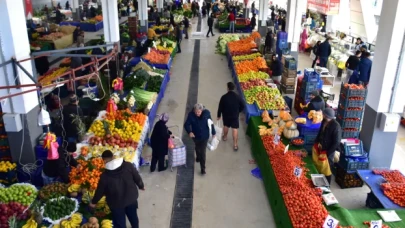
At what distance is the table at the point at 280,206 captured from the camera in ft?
16.6

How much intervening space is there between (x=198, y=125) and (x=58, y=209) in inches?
116

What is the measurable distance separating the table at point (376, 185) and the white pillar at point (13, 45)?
6.22 meters

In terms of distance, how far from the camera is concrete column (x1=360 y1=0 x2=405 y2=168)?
6.29 metres

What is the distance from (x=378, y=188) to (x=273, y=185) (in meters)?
1.72

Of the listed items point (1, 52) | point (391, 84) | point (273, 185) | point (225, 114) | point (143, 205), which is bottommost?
point (143, 205)

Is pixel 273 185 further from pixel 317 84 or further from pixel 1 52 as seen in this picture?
pixel 1 52

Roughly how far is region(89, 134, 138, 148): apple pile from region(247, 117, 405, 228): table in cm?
260

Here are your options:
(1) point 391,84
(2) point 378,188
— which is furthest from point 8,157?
(1) point 391,84

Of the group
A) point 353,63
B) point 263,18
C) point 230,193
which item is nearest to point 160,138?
point 230,193

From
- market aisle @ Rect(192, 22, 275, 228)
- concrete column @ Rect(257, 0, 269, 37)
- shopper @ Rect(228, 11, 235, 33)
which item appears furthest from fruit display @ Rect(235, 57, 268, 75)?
shopper @ Rect(228, 11, 235, 33)

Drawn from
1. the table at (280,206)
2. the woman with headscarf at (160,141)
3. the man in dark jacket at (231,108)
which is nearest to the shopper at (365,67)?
the table at (280,206)

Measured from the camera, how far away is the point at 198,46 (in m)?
20.5

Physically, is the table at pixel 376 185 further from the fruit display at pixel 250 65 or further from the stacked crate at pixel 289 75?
the fruit display at pixel 250 65

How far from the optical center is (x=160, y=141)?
7.13 meters
